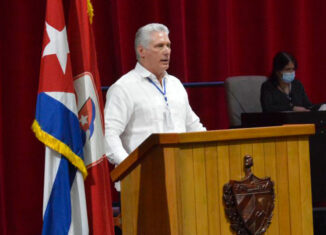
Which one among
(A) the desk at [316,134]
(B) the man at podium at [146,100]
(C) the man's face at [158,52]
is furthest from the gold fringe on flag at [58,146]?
(A) the desk at [316,134]

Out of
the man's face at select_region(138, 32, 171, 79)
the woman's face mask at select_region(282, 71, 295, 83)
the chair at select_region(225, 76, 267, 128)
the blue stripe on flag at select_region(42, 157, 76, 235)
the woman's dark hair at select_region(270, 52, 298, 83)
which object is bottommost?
the blue stripe on flag at select_region(42, 157, 76, 235)

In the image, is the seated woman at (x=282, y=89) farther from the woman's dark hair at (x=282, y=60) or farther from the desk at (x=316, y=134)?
the desk at (x=316, y=134)

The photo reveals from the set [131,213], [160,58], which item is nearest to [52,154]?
[131,213]

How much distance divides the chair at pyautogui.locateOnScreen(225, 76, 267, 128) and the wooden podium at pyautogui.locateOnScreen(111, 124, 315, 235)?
225 centimetres

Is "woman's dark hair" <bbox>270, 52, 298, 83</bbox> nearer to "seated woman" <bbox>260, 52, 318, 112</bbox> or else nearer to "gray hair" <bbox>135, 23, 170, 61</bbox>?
"seated woman" <bbox>260, 52, 318, 112</bbox>

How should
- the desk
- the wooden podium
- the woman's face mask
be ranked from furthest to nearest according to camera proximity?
the woman's face mask → the desk → the wooden podium

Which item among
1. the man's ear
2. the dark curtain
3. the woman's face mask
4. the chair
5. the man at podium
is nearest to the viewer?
the man at podium

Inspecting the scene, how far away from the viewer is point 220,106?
18.4ft

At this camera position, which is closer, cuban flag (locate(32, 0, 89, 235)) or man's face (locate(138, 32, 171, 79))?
cuban flag (locate(32, 0, 89, 235))

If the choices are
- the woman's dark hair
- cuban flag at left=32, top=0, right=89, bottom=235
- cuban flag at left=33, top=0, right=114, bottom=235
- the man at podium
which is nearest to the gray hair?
the man at podium

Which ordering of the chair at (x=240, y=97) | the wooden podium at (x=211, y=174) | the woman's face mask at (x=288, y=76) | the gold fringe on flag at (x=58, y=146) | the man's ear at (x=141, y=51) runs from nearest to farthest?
the wooden podium at (x=211, y=174) < the gold fringe on flag at (x=58, y=146) < the man's ear at (x=141, y=51) < the chair at (x=240, y=97) < the woman's face mask at (x=288, y=76)

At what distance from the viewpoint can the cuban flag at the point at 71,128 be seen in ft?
8.95

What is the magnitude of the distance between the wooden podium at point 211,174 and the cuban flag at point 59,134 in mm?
245

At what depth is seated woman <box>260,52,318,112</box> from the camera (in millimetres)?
4945
